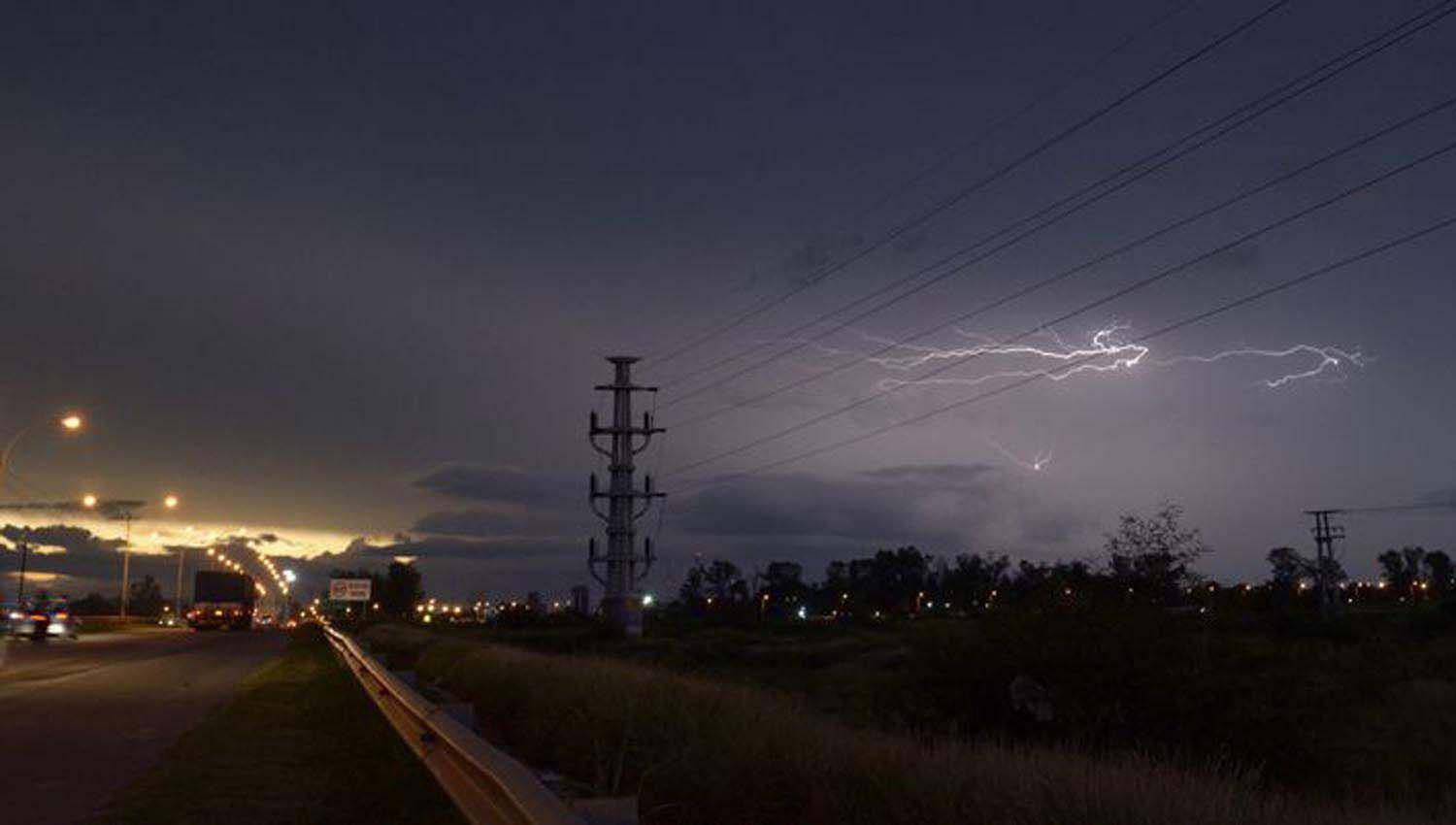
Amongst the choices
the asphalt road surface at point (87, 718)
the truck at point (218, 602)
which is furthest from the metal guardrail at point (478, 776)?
the truck at point (218, 602)

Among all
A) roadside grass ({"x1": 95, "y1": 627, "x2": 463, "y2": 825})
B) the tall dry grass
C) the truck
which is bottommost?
roadside grass ({"x1": 95, "y1": 627, "x2": 463, "y2": 825})

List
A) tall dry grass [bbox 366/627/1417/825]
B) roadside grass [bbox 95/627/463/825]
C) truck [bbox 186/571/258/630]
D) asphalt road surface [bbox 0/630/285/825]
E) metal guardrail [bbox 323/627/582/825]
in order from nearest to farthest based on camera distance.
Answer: metal guardrail [bbox 323/627/582/825]
tall dry grass [bbox 366/627/1417/825]
roadside grass [bbox 95/627/463/825]
asphalt road surface [bbox 0/630/285/825]
truck [bbox 186/571/258/630]

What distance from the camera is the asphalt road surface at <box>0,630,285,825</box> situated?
1180 cm

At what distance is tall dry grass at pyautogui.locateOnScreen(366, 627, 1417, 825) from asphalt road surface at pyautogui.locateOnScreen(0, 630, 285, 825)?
3.80 metres

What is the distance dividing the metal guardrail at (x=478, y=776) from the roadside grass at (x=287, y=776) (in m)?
0.40

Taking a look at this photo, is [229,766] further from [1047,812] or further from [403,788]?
[1047,812]

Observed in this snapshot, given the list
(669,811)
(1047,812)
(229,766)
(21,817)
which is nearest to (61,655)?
(229,766)

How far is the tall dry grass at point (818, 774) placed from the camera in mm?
6766

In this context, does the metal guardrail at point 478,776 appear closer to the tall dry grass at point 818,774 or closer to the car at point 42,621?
the tall dry grass at point 818,774

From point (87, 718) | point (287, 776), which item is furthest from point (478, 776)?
point (87, 718)

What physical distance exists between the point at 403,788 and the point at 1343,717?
37.6 ft

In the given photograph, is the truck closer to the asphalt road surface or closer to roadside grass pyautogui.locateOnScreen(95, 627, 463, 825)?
the asphalt road surface

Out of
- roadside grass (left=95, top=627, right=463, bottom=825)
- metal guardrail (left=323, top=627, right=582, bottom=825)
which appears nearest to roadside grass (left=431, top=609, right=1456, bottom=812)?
metal guardrail (left=323, top=627, right=582, bottom=825)

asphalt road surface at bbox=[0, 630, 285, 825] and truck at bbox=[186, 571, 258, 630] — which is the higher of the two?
truck at bbox=[186, 571, 258, 630]
